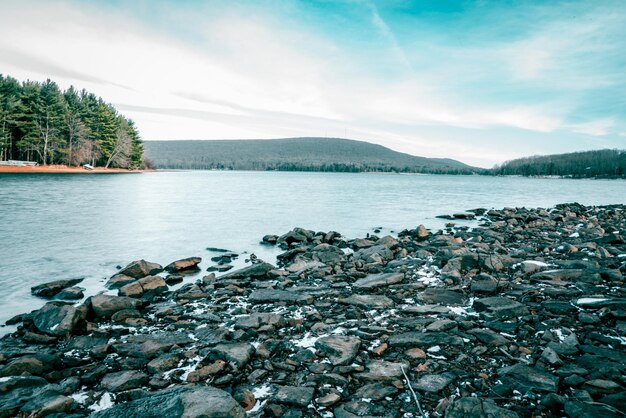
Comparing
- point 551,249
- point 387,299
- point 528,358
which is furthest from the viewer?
point 551,249

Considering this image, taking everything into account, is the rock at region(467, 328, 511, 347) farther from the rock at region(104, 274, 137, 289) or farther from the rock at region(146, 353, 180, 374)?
the rock at region(104, 274, 137, 289)

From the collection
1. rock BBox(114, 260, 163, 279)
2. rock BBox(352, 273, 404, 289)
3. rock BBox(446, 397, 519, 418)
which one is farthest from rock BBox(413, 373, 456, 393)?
rock BBox(114, 260, 163, 279)

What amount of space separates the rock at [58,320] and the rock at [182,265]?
12.7ft

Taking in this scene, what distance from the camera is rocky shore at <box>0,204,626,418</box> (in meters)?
3.47

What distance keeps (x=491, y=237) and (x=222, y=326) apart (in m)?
11.7

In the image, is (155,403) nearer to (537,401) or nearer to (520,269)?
(537,401)

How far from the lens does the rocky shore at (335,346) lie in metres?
3.47

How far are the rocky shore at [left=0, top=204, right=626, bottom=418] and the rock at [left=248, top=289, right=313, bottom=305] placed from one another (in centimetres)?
4

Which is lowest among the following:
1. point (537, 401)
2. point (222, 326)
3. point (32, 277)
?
point (32, 277)

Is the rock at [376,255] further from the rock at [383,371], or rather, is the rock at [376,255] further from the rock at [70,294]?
the rock at [70,294]

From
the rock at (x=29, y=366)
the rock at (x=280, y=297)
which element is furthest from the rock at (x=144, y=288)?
the rock at (x=29, y=366)

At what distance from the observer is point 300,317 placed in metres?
6.00

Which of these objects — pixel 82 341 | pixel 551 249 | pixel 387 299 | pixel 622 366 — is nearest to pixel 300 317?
pixel 387 299

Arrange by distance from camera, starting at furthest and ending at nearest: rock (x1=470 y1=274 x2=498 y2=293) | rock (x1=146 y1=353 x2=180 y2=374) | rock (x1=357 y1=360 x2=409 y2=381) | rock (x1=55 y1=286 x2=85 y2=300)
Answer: rock (x1=55 y1=286 x2=85 y2=300) < rock (x1=470 y1=274 x2=498 y2=293) < rock (x1=146 y1=353 x2=180 y2=374) < rock (x1=357 y1=360 x2=409 y2=381)
